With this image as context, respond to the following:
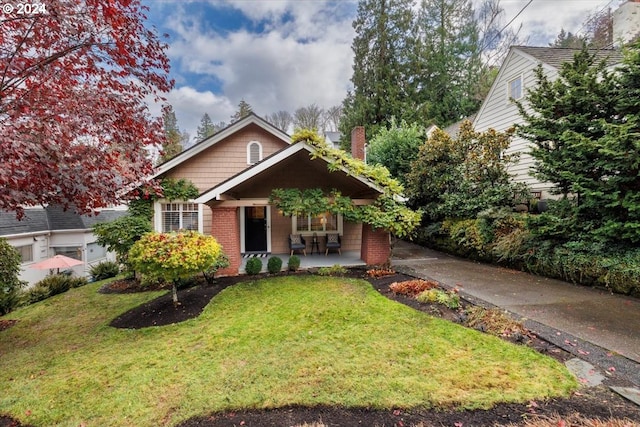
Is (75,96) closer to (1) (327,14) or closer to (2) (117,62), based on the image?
(2) (117,62)

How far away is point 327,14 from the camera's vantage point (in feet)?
44.4

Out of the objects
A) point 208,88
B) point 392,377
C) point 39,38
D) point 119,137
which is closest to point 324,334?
point 392,377

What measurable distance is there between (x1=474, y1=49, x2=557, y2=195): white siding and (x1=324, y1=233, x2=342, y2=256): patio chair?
759 centimetres

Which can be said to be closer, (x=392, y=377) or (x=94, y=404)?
(x=94, y=404)

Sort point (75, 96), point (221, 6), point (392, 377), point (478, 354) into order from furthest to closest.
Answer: point (221, 6), point (75, 96), point (478, 354), point (392, 377)

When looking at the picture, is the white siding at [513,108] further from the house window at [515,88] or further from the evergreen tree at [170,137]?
the evergreen tree at [170,137]

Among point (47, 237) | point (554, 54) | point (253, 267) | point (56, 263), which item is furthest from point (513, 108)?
point (47, 237)

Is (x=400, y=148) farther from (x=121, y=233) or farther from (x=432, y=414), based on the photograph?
(x=432, y=414)

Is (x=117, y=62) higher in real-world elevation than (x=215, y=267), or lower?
higher

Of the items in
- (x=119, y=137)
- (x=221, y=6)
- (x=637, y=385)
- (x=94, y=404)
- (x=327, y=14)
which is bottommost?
(x=94, y=404)

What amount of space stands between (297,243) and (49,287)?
842cm

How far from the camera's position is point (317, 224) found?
1203 centimetres

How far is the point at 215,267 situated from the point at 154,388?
16.1 ft

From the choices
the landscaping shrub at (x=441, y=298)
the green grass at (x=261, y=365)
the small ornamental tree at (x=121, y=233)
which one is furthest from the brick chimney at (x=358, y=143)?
the small ornamental tree at (x=121, y=233)
